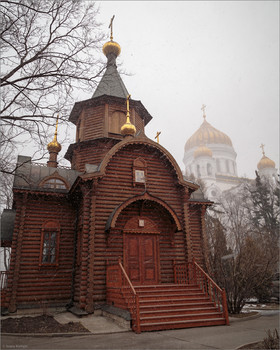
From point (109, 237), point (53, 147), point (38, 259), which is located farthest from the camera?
point (53, 147)

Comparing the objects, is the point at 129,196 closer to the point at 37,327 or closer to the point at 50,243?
the point at 50,243

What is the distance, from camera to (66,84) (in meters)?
7.84

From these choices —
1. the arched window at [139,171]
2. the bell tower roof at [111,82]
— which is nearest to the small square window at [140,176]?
the arched window at [139,171]

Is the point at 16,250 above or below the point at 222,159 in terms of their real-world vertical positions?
below

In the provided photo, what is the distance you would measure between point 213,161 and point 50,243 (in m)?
51.0

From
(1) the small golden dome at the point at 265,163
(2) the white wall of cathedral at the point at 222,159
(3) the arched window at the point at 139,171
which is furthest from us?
(2) the white wall of cathedral at the point at 222,159

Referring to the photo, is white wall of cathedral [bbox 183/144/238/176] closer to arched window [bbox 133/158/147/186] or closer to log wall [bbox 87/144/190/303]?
log wall [bbox 87/144/190/303]

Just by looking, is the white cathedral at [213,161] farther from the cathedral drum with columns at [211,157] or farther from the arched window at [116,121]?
the arched window at [116,121]

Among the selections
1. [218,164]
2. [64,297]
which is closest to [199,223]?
[64,297]

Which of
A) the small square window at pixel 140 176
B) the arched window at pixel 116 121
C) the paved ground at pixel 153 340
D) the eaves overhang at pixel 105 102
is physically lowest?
the paved ground at pixel 153 340

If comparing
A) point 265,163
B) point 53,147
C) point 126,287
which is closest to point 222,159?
point 265,163

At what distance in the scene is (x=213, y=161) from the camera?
59.4 meters

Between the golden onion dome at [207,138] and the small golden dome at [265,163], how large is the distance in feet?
31.4

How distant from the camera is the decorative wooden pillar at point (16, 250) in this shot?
11141 mm
